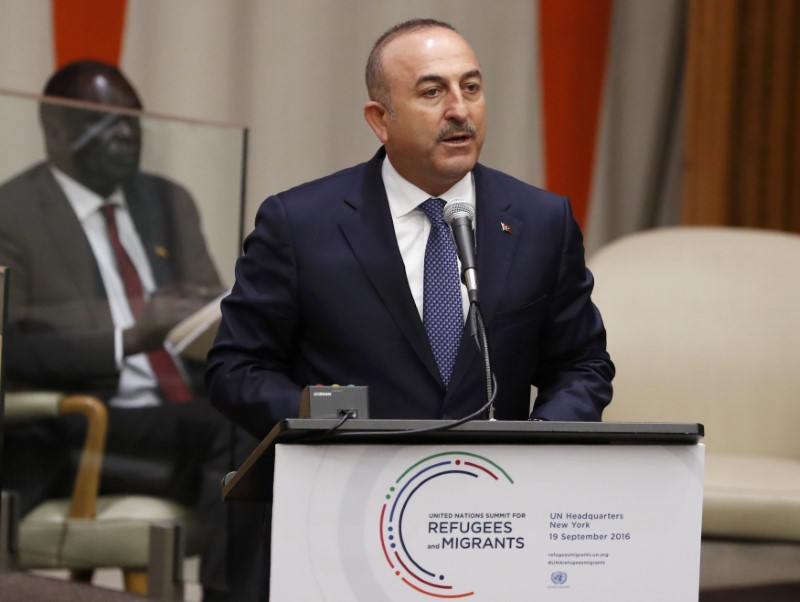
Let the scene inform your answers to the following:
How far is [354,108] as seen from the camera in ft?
15.6

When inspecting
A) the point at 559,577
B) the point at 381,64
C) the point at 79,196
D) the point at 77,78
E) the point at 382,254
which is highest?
the point at 77,78

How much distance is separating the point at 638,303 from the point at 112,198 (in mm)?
1384

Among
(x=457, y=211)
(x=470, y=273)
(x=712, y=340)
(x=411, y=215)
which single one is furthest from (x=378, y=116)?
(x=712, y=340)

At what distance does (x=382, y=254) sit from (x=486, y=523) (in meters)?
0.72

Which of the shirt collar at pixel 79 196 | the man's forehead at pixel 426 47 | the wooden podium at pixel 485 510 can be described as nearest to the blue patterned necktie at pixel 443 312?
the man's forehead at pixel 426 47

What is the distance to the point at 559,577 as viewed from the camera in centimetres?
165

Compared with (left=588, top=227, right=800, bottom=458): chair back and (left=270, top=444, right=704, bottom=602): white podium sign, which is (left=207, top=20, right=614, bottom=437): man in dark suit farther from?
(left=588, top=227, right=800, bottom=458): chair back

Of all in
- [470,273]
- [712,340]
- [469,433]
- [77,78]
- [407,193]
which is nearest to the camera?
[469,433]

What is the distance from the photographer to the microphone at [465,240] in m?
1.84

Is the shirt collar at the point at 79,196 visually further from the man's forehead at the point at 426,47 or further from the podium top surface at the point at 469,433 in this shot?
the podium top surface at the point at 469,433

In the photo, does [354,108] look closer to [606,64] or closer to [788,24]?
[606,64]

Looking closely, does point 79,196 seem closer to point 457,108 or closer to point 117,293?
point 117,293

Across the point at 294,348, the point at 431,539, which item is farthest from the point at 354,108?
the point at 431,539

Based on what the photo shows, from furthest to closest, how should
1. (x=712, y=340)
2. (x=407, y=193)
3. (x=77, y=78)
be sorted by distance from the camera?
(x=77, y=78) → (x=712, y=340) → (x=407, y=193)
